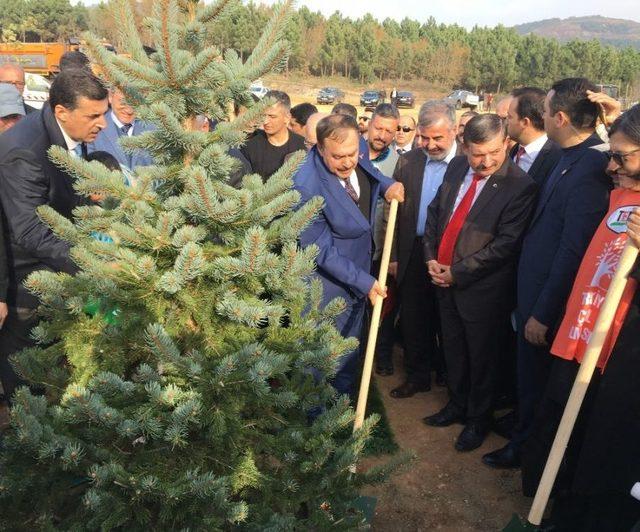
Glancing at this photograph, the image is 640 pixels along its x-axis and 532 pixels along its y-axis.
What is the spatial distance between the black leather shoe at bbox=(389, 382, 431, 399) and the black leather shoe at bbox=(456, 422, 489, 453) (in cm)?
76

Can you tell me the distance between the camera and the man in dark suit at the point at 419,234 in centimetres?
461

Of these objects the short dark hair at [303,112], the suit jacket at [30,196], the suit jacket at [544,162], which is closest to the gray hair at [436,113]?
the suit jacket at [544,162]

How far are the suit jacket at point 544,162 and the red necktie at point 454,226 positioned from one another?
533 mm

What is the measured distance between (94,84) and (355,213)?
177 cm

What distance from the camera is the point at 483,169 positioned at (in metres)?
3.88

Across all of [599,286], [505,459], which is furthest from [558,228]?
[505,459]

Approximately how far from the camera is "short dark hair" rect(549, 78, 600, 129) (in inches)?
137

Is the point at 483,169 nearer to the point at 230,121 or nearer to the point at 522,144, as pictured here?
the point at 522,144

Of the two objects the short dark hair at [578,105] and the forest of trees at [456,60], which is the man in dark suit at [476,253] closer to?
the short dark hair at [578,105]

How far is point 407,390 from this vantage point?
5.07 m

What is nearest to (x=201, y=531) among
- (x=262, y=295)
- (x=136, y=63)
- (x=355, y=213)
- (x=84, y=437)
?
(x=84, y=437)

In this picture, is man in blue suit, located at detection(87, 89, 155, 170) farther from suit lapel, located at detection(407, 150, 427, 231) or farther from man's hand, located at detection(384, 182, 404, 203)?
suit lapel, located at detection(407, 150, 427, 231)

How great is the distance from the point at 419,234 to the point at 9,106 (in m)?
4.10

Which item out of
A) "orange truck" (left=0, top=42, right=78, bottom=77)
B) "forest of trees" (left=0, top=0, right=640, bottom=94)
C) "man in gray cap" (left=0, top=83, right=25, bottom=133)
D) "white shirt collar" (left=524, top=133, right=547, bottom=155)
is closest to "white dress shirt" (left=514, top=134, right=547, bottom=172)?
"white shirt collar" (left=524, top=133, right=547, bottom=155)
